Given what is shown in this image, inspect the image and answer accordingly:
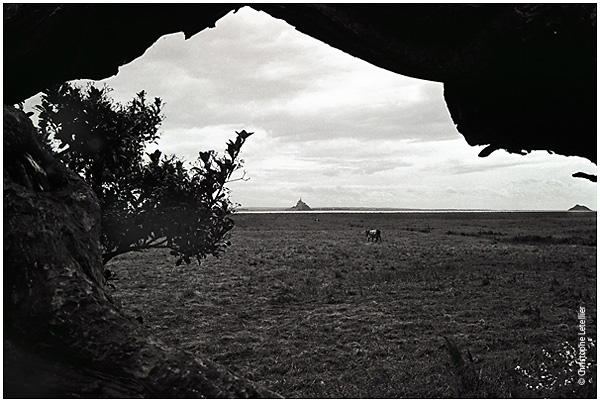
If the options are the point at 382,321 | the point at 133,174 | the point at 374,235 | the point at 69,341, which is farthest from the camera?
the point at 374,235

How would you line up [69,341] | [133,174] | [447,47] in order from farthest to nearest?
[133,174] → [447,47] → [69,341]

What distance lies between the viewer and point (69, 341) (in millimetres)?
3623

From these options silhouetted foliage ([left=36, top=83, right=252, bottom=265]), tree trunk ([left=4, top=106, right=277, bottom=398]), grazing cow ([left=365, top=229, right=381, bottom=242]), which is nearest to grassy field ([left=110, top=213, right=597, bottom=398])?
silhouetted foliage ([left=36, top=83, right=252, bottom=265])

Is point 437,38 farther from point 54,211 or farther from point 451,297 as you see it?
point 451,297

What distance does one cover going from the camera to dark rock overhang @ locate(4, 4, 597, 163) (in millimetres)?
4480

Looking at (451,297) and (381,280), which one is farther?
(381,280)

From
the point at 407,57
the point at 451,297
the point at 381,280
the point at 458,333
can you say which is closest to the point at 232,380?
the point at 407,57

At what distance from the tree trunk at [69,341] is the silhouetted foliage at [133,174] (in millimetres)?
5525

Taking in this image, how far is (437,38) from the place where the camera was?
484 centimetres

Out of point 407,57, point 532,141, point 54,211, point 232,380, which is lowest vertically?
point 232,380

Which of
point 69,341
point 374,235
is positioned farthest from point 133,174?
point 374,235

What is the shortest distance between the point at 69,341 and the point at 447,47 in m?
4.31

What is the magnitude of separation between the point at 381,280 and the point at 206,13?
68.0ft

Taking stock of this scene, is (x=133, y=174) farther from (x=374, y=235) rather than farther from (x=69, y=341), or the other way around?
(x=374, y=235)
